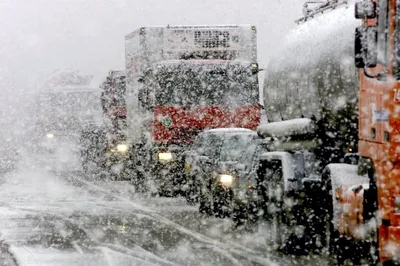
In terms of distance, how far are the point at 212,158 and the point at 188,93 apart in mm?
4744

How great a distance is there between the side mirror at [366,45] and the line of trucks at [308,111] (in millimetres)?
13

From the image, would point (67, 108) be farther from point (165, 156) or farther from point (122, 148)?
point (165, 156)

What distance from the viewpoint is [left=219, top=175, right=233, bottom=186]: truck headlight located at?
1605cm

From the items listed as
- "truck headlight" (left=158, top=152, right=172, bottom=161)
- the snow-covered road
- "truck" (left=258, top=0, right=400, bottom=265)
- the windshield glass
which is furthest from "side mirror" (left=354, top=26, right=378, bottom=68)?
"truck headlight" (left=158, top=152, right=172, bottom=161)

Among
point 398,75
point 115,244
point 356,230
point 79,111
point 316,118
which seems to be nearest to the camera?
point 398,75

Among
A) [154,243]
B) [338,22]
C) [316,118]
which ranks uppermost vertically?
[338,22]

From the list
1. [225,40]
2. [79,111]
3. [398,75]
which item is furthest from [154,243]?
[79,111]

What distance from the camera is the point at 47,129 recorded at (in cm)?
4003

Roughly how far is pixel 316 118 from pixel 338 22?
1.37 meters

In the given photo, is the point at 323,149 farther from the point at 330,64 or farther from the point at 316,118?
the point at 330,64

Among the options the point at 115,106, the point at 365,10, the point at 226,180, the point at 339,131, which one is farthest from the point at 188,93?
the point at 365,10

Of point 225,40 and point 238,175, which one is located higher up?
point 225,40

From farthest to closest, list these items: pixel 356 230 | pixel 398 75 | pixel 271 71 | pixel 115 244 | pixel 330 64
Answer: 1. pixel 271 71
2. pixel 115 244
3. pixel 330 64
4. pixel 356 230
5. pixel 398 75

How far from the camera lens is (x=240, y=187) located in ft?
50.4
